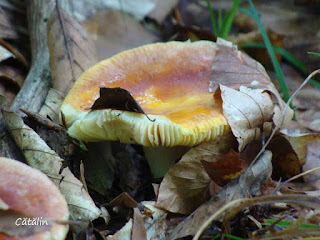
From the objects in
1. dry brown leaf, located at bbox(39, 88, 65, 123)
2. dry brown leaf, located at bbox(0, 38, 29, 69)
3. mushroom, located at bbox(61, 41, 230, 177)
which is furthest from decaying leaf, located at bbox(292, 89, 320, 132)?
dry brown leaf, located at bbox(0, 38, 29, 69)

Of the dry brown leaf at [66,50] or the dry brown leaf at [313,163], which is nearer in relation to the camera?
the dry brown leaf at [313,163]

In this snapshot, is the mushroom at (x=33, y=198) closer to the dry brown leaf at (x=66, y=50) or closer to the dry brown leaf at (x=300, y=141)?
the dry brown leaf at (x=66, y=50)

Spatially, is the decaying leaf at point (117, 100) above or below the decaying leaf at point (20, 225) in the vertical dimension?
above

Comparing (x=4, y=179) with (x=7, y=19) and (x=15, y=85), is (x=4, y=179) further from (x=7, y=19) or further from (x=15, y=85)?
(x=7, y=19)

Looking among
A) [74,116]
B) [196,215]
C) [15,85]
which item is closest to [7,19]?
[15,85]

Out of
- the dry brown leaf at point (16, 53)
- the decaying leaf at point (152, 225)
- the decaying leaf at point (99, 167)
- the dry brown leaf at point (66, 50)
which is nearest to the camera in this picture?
the decaying leaf at point (152, 225)

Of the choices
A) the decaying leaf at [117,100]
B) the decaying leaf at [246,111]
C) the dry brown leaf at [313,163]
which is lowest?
the dry brown leaf at [313,163]

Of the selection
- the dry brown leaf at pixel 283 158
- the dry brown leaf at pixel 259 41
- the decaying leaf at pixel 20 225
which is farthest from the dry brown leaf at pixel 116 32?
the decaying leaf at pixel 20 225
